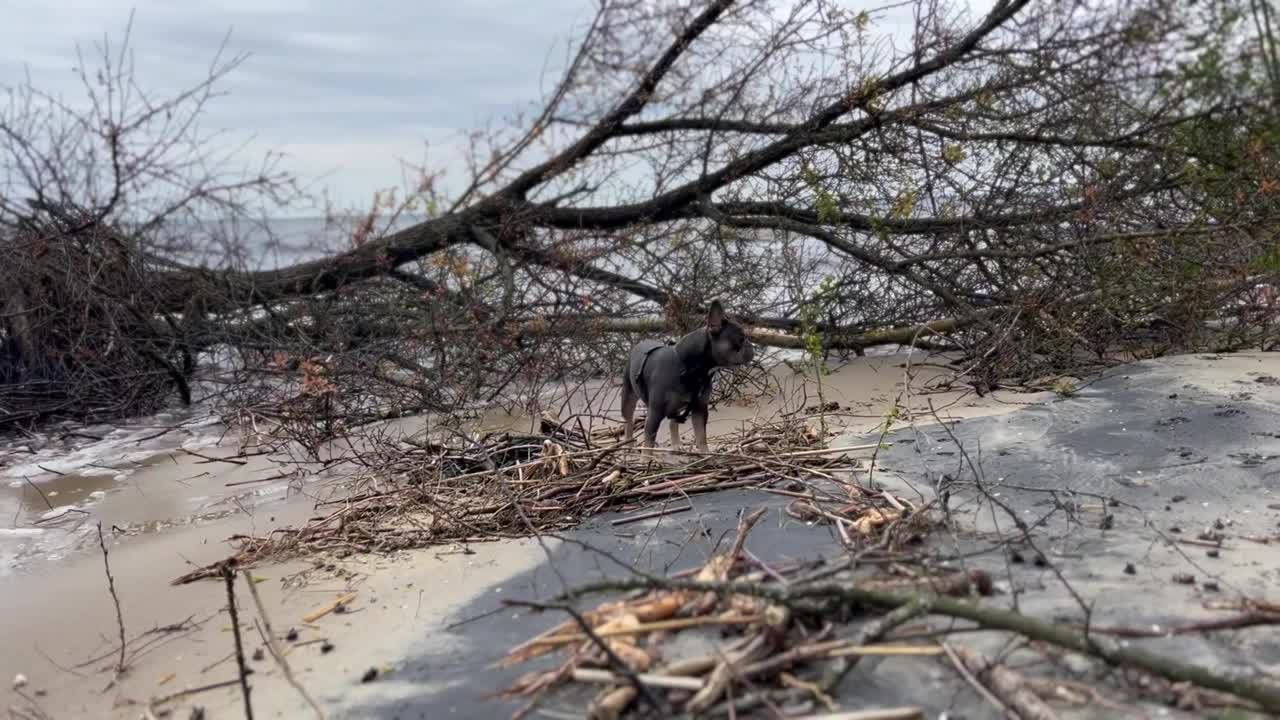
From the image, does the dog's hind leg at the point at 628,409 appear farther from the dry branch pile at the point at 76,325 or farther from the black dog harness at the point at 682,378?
the dry branch pile at the point at 76,325

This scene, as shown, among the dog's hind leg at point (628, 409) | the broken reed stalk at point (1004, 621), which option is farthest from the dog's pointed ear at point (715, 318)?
the broken reed stalk at point (1004, 621)

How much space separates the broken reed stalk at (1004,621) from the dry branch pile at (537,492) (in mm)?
1438

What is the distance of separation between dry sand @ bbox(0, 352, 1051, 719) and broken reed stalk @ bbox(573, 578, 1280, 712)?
1.23m

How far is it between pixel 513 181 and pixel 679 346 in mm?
5921

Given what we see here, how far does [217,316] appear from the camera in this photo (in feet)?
37.0

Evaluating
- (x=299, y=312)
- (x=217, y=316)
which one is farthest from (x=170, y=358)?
(x=299, y=312)

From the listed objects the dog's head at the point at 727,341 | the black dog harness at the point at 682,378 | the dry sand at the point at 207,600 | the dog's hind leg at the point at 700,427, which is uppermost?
the dog's head at the point at 727,341

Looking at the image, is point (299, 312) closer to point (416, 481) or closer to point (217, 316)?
point (217, 316)

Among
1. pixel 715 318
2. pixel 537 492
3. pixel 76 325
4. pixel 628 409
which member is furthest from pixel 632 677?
pixel 76 325

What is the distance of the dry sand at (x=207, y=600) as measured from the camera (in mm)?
3863

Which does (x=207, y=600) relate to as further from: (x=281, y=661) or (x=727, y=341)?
(x=727, y=341)

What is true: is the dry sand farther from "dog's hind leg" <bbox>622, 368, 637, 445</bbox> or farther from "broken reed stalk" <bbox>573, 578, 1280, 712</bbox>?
"dog's hind leg" <bbox>622, 368, 637, 445</bbox>

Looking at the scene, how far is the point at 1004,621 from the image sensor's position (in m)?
2.98

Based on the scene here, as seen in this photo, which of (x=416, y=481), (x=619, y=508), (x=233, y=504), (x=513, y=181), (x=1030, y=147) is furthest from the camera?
(x=513, y=181)
